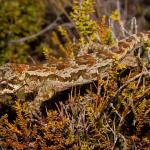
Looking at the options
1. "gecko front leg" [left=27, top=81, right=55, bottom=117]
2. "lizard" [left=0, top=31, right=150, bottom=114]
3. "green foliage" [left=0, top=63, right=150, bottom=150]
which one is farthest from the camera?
"lizard" [left=0, top=31, right=150, bottom=114]

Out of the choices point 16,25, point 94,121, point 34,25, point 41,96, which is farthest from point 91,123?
point 34,25

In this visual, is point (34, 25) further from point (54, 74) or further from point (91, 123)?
point (91, 123)

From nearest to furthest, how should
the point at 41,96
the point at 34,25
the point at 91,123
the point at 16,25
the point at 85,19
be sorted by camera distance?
1. the point at 91,123
2. the point at 41,96
3. the point at 85,19
4. the point at 16,25
5. the point at 34,25

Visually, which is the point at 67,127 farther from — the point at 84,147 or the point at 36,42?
the point at 36,42

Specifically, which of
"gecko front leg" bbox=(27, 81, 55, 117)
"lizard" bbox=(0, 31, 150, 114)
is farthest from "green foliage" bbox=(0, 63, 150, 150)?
"lizard" bbox=(0, 31, 150, 114)

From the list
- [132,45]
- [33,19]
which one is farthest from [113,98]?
[33,19]

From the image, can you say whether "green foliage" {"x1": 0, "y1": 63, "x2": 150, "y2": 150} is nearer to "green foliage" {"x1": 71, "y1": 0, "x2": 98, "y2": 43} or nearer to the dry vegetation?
the dry vegetation

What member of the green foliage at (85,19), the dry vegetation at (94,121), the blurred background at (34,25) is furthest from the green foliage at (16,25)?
the dry vegetation at (94,121)

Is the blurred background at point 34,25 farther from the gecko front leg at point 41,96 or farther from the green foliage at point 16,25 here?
the gecko front leg at point 41,96

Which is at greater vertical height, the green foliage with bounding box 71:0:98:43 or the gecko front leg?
the green foliage with bounding box 71:0:98:43
